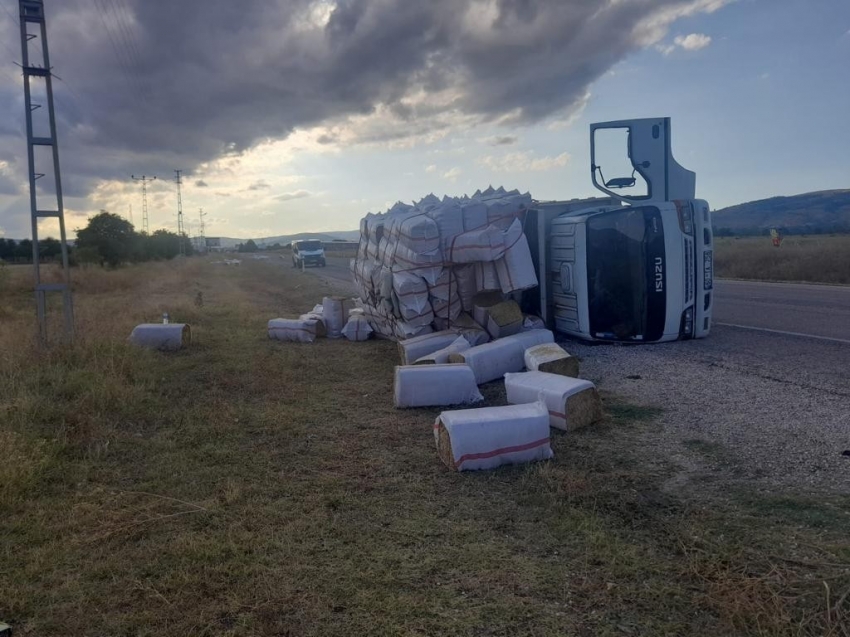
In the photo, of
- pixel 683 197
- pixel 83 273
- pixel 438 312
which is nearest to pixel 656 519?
pixel 438 312

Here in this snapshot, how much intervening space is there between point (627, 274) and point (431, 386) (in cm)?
393

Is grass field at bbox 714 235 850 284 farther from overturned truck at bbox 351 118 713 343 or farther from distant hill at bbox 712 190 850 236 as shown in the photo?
distant hill at bbox 712 190 850 236

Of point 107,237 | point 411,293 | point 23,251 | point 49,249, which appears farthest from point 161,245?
point 411,293

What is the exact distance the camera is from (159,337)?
10453 mm

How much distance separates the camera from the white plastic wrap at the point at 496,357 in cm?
780

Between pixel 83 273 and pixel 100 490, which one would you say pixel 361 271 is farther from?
pixel 83 273

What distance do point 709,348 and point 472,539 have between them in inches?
265

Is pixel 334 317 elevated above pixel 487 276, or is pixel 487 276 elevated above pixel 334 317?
pixel 487 276

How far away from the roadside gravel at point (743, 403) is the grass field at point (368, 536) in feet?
0.98

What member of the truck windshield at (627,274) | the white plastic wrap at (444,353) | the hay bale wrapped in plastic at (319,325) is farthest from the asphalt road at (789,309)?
the hay bale wrapped in plastic at (319,325)

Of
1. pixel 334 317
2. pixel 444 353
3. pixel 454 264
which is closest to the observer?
pixel 444 353

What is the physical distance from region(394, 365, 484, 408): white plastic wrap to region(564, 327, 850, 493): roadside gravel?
1.77m

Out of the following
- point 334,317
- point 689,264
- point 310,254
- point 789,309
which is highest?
point 310,254

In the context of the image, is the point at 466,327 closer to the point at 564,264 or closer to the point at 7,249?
the point at 564,264
